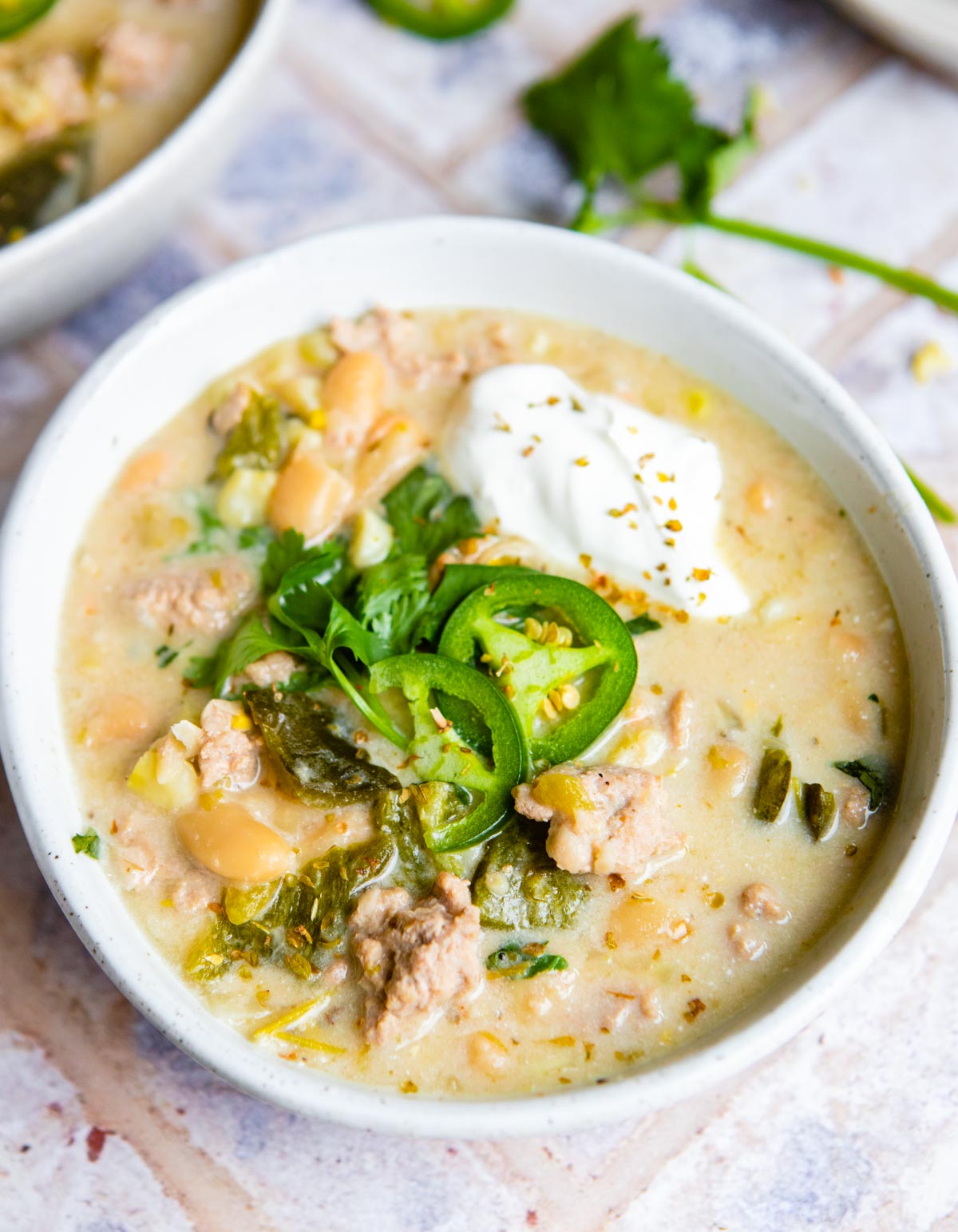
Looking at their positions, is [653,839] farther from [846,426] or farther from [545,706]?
[846,426]

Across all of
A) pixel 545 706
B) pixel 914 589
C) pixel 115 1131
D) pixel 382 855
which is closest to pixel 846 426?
pixel 914 589

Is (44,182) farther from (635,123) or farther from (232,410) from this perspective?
(635,123)

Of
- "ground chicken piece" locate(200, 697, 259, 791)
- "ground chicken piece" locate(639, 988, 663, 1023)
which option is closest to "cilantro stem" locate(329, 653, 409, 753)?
"ground chicken piece" locate(200, 697, 259, 791)

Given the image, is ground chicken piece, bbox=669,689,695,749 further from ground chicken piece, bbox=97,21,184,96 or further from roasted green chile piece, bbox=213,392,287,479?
ground chicken piece, bbox=97,21,184,96

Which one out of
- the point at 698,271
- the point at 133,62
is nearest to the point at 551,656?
the point at 698,271

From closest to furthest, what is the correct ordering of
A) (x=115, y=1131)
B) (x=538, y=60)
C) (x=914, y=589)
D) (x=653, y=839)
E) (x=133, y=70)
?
(x=653, y=839) < (x=914, y=589) < (x=115, y=1131) < (x=133, y=70) < (x=538, y=60)

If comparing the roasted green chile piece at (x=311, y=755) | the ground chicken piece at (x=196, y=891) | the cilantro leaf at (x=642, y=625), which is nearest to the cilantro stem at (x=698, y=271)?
the cilantro leaf at (x=642, y=625)
